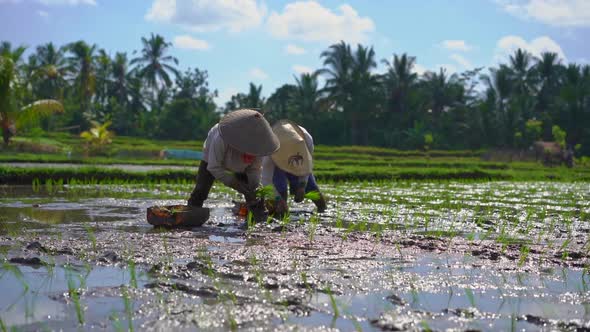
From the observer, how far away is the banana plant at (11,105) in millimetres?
17875

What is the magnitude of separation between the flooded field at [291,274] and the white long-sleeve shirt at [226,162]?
436mm

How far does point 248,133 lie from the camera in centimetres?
512

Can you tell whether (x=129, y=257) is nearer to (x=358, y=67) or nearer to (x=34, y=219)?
(x=34, y=219)

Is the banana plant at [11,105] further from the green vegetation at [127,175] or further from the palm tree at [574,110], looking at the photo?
the palm tree at [574,110]

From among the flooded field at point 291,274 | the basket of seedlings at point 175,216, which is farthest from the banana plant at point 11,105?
the basket of seedlings at point 175,216

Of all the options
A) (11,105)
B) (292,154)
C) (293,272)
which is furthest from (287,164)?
(11,105)

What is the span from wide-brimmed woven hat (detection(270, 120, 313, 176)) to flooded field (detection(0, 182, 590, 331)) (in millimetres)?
481

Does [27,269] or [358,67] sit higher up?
[358,67]

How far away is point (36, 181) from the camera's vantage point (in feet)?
35.1

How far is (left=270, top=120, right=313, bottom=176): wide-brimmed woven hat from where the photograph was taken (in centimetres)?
589

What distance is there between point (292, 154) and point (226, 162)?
0.73 metres

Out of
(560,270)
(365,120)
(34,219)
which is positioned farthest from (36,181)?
(365,120)

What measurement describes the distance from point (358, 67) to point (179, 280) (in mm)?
33857

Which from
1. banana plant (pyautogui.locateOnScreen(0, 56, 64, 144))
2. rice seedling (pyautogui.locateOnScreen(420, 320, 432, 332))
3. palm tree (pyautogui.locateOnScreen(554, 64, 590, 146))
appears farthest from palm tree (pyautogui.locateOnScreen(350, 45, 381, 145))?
rice seedling (pyautogui.locateOnScreen(420, 320, 432, 332))
